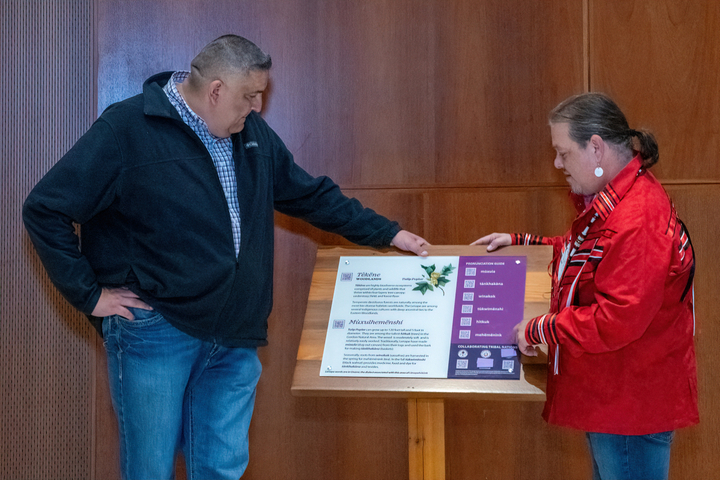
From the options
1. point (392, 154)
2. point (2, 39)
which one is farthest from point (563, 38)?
point (2, 39)

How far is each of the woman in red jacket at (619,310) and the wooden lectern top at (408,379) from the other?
0.09 m

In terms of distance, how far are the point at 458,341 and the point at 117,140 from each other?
1.15m

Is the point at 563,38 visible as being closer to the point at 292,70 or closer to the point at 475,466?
the point at 292,70

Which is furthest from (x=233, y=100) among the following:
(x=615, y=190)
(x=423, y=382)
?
(x=615, y=190)

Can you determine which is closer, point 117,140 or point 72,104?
point 117,140

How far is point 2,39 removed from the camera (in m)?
2.72

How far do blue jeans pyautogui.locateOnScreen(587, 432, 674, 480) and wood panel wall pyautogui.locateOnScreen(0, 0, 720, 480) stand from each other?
836mm

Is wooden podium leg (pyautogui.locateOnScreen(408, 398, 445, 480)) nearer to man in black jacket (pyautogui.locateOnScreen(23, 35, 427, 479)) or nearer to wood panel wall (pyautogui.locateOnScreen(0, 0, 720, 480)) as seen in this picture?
man in black jacket (pyautogui.locateOnScreen(23, 35, 427, 479))

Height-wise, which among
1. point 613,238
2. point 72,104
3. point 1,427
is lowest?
point 1,427

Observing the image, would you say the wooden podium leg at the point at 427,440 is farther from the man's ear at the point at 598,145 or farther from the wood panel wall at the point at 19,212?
the wood panel wall at the point at 19,212

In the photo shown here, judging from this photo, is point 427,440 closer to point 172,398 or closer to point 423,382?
point 423,382

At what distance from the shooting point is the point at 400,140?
2.72 metres

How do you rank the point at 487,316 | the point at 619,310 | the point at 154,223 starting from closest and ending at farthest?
the point at 619,310 < the point at 154,223 < the point at 487,316

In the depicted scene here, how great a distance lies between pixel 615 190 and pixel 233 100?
1.11 meters
